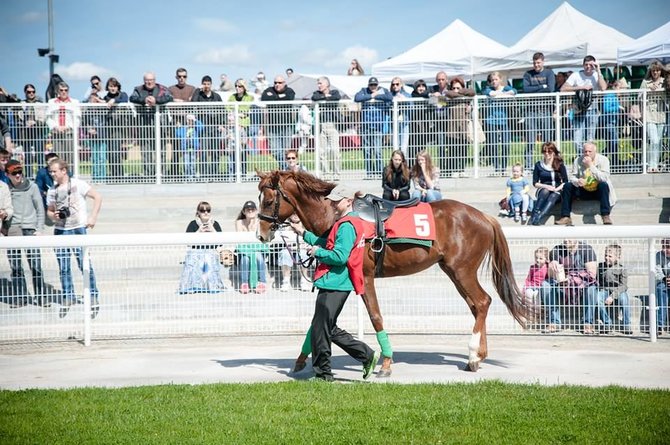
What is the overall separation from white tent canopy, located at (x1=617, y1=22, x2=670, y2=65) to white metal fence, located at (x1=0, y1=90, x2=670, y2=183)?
6.06 meters

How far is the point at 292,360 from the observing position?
9.64 meters

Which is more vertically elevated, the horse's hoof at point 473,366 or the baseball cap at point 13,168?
the baseball cap at point 13,168

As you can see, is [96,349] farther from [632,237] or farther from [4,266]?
[632,237]

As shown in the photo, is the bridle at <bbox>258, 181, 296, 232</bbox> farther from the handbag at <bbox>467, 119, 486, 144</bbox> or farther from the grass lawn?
the handbag at <bbox>467, 119, 486, 144</bbox>

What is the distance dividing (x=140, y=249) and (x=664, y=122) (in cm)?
964

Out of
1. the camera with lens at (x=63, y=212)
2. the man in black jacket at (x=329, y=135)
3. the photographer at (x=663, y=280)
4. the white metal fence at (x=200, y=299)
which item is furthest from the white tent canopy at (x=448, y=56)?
the photographer at (x=663, y=280)

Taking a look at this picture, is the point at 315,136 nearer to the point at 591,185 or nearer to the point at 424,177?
the point at 424,177

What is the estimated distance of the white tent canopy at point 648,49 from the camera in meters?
20.5

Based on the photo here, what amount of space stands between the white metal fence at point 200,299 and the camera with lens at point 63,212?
1.78m

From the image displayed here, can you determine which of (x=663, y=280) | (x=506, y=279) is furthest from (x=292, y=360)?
(x=663, y=280)

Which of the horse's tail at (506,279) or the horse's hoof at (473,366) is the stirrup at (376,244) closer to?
the horse's tail at (506,279)

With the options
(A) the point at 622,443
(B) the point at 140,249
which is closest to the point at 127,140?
(B) the point at 140,249

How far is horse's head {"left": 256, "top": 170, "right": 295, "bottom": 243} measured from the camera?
8.62 m

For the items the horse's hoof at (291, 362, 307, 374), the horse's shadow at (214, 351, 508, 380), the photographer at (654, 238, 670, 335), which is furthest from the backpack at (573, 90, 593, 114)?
the horse's hoof at (291, 362, 307, 374)
